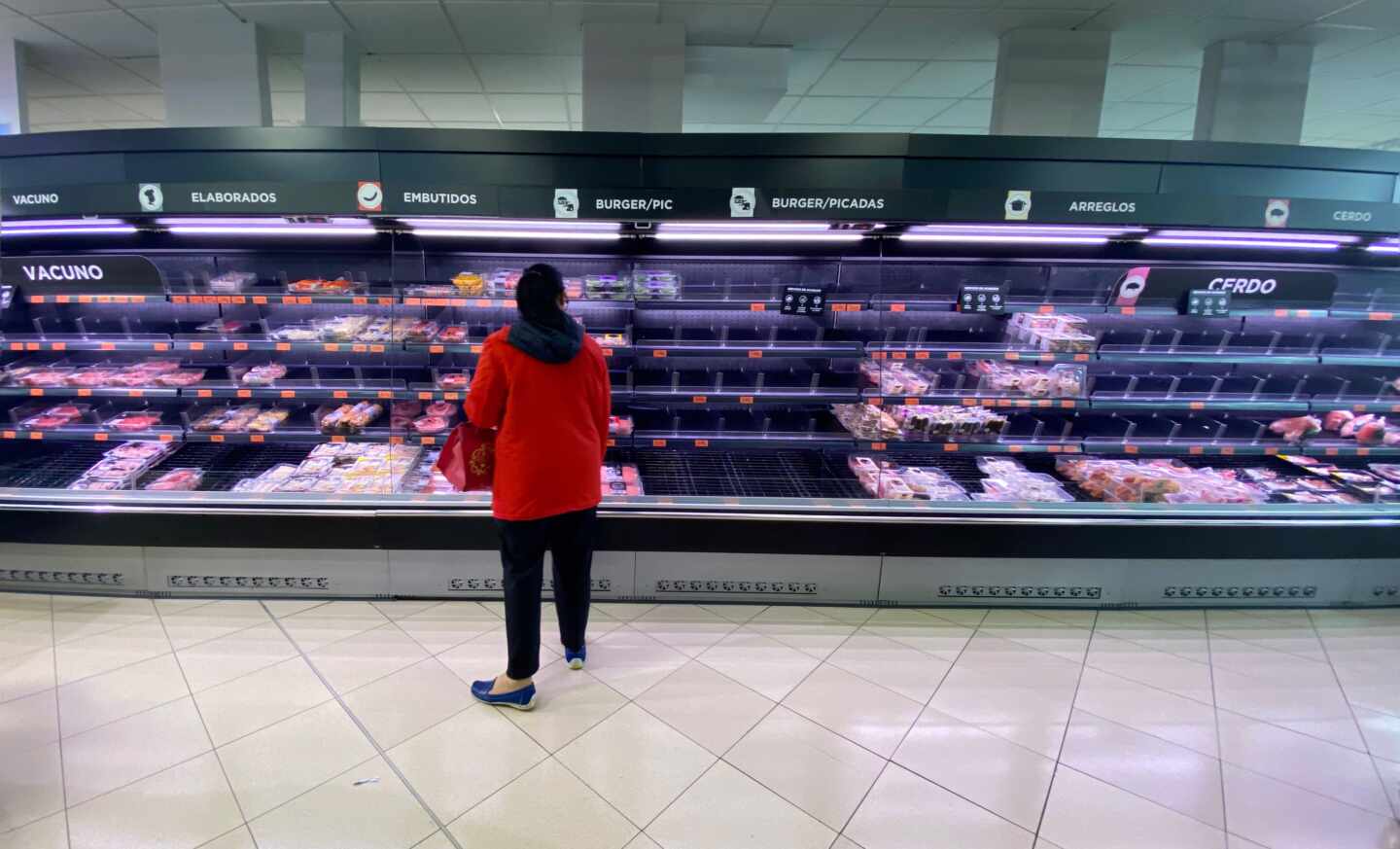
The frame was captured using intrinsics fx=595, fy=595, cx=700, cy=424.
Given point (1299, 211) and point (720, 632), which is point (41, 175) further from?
point (1299, 211)

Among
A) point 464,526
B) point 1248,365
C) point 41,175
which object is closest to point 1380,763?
point 1248,365

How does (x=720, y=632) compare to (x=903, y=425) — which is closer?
(x=720, y=632)

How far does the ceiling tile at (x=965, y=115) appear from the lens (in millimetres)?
5965

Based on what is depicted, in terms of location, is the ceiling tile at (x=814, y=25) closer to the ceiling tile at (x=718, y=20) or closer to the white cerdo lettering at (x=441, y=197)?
the ceiling tile at (x=718, y=20)

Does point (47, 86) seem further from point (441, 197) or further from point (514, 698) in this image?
point (514, 698)

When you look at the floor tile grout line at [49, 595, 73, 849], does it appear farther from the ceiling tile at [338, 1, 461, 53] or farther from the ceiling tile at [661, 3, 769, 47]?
the ceiling tile at [661, 3, 769, 47]

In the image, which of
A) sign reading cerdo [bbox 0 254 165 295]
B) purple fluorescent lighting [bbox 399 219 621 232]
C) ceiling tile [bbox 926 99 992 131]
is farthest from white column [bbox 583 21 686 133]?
ceiling tile [bbox 926 99 992 131]

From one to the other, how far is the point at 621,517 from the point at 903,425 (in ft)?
5.90

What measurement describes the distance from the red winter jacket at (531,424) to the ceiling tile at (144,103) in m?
5.97

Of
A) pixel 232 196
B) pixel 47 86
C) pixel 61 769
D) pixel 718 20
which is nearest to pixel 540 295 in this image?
pixel 232 196

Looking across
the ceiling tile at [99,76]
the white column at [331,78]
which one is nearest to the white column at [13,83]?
the ceiling tile at [99,76]

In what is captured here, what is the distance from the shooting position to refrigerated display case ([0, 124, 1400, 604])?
3.16 meters

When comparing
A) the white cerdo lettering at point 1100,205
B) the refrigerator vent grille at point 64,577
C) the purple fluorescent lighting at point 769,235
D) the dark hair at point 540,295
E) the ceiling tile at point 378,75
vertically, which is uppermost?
the ceiling tile at point 378,75

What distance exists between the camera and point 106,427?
3.67 metres
